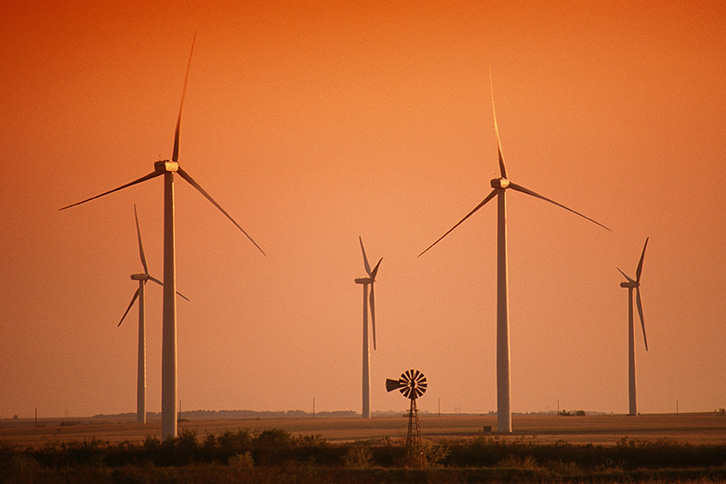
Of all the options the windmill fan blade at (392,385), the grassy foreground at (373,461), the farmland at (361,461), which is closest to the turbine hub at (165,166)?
the farmland at (361,461)

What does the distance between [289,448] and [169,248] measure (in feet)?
73.8

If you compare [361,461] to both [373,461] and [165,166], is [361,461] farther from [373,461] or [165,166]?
[165,166]

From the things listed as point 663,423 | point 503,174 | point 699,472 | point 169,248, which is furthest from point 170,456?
point 663,423

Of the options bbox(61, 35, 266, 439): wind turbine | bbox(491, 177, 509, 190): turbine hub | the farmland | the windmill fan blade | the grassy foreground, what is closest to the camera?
the farmland

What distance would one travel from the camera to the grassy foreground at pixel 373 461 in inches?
2323

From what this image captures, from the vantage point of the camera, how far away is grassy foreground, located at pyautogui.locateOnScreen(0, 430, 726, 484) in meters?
59.0

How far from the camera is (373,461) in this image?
70438 mm

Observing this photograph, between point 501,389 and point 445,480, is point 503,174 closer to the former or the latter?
point 501,389

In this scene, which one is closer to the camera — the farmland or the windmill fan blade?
the farmland

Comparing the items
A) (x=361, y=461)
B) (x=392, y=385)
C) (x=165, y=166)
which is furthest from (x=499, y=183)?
(x=361, y=461)

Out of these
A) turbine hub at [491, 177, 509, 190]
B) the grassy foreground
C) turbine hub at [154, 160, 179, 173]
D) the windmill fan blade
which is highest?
turbine hub at [491, 177, 509, 190]

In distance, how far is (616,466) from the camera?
232 ft

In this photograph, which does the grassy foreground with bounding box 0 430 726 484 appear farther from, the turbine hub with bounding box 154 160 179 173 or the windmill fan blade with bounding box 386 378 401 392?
the turbine hub with bounding box 154 160 179 173

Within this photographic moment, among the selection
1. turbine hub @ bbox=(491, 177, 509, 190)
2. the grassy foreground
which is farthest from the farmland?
turbine hub @ bbox=(491, 177, 509, 190)
